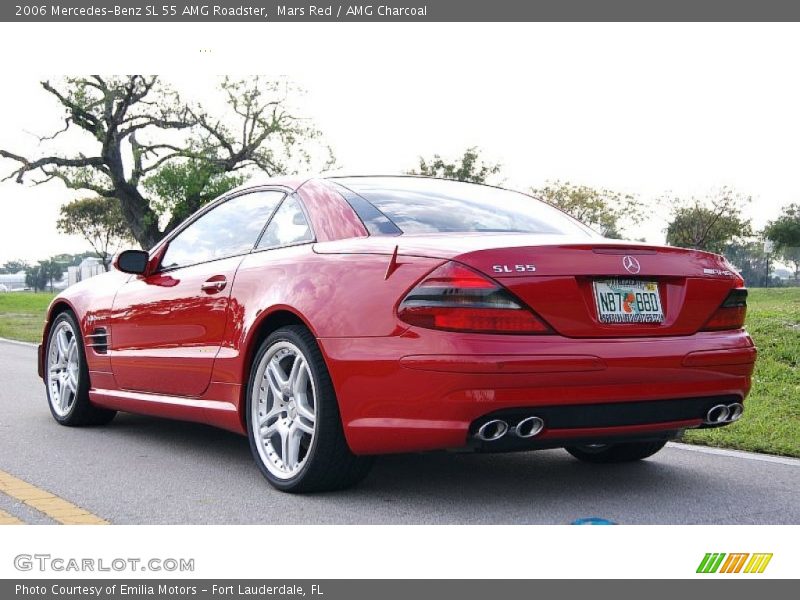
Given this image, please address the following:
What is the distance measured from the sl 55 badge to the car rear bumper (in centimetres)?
26

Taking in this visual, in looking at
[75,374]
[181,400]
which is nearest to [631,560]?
[181,400]

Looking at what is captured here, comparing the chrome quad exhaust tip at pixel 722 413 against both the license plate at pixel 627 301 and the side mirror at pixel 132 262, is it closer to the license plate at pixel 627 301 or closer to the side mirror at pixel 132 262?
the license plate at pixel 627 301

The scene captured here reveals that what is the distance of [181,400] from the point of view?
18.2ft

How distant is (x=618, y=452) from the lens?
17.8 feet

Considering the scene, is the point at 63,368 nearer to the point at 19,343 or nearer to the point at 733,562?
the point at 733,562

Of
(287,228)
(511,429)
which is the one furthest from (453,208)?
Result: (511,429)

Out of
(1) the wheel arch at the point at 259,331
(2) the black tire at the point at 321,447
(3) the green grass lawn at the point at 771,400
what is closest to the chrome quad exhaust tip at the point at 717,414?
(2) the black tire at the point at 321,447

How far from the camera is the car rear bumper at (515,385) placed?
3.84 meters

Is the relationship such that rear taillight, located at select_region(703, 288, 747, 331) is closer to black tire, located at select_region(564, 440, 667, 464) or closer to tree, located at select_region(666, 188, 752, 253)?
black tire, located at select_region(564, 440, 667, 464)

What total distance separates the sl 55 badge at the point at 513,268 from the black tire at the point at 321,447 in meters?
0.91

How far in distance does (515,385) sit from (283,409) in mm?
1321

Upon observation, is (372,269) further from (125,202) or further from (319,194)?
(125,202)

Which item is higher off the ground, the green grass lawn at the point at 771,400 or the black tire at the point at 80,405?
the black tire at the point at 80,405

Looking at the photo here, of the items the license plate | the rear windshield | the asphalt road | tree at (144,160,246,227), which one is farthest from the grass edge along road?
tree at (144,160,246,227)
